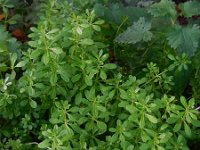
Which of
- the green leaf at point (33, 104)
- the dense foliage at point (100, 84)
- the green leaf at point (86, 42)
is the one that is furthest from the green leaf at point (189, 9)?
the green leaf at point (33, 104)

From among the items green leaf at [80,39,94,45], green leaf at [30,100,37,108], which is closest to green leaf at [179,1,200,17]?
green leaf at [80,39,94,45]

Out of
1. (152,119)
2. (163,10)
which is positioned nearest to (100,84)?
(152,119)

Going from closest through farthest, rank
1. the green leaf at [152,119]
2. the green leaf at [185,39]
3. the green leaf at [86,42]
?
the green leaf at [152,119] < the green leaf at [86,42] < the green leaf at [185,39]

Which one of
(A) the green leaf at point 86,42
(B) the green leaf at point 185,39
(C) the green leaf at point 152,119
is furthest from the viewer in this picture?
(B) the green leaf at point 185,39

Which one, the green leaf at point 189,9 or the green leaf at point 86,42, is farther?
the green leaf at point 189,9

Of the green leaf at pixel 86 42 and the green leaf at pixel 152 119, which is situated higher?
the green leaf at pixel 86 42

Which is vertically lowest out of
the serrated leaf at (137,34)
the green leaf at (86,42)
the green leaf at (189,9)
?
the serrated leaf at (137,34)

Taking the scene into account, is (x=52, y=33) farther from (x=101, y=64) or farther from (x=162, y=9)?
(x=162, y=9)

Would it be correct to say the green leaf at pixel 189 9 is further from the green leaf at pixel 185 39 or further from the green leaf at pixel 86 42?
the green leaf at pixel 86 42

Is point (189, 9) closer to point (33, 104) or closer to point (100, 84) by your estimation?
point (100, 84)
